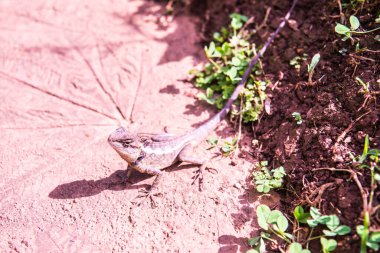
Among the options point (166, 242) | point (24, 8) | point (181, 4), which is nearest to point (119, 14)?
point (181, 4)

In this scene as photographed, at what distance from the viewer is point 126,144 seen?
430cm

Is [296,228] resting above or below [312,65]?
below

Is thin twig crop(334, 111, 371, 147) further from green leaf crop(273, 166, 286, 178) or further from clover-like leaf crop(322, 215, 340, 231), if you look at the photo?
clover-like leaf crop(322, 215, 340, 231)

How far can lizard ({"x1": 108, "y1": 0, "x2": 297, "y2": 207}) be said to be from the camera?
431 cm

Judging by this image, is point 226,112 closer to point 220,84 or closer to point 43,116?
point 220,84

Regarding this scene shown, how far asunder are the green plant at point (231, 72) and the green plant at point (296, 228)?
5.62 ft

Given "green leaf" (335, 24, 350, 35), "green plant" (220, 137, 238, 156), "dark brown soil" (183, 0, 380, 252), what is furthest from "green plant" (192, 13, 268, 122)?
"green leaf" (335, 24, 350, 35)

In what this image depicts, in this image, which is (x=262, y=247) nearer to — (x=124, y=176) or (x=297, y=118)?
(x=297, y=118)

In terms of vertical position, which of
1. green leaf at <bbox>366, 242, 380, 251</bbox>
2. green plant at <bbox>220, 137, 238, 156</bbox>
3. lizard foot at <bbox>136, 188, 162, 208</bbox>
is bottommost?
lizard foot at <bbox>136, 188, 162, 208</bbox>

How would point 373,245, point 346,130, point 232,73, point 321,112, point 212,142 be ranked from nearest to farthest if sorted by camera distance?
point 373,245, point 346,130, point 321,112, point 212,142, point 232,73

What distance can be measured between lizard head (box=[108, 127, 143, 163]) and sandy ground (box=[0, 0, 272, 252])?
1.49ft

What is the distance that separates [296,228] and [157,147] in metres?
2.06

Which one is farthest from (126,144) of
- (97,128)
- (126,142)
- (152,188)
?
(97,128)

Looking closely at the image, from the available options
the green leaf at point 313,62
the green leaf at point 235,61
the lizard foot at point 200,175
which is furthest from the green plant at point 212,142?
the green leaf at point 313,62
